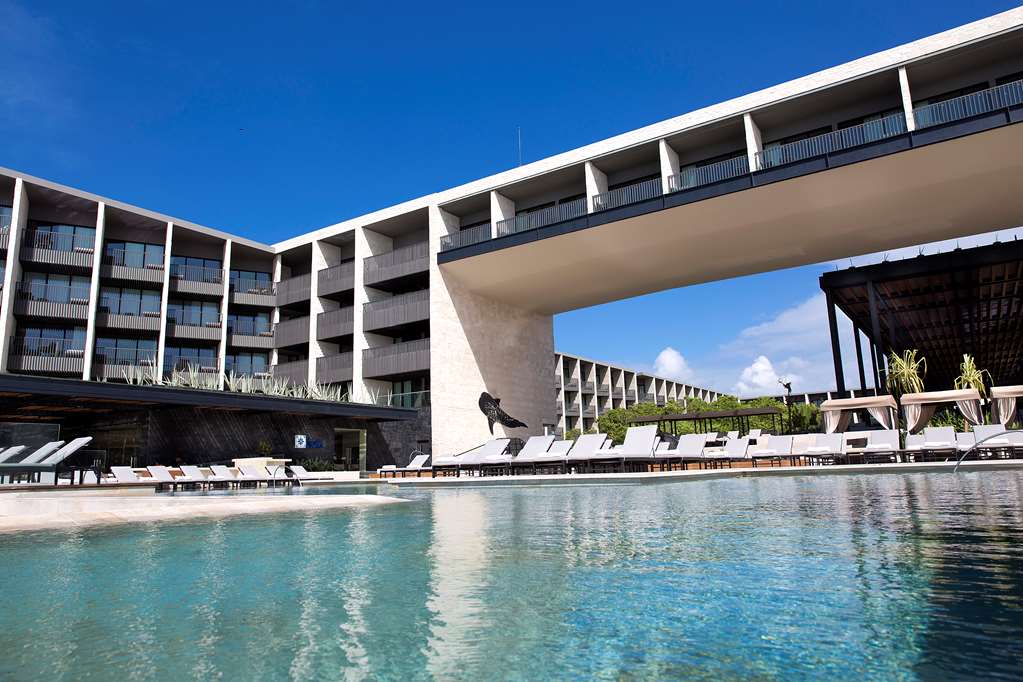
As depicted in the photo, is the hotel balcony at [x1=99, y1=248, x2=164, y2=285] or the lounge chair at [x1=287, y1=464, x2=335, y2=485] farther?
the hotel balcony at [x1=99, y1=248, x2=164, y2=285]

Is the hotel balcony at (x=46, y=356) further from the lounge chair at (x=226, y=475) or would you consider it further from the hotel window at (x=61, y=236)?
the lounge chair at (x=226, y=475)

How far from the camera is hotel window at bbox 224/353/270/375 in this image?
33.5m

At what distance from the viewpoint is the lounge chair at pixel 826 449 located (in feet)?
53.3

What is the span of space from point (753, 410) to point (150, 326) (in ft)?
87.0

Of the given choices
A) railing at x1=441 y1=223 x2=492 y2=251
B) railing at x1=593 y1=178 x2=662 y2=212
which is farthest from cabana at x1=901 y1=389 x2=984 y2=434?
railing at x1=441 y1=223 x2=492 y2=251

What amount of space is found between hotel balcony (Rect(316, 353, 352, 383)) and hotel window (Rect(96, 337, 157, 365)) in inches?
287

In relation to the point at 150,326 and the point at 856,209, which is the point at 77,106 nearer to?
the point at 150,326

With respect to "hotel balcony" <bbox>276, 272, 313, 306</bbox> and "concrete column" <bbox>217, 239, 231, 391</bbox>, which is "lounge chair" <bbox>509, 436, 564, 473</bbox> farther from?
"concrete column" <bbox>217, 239, 231, 391</bbox>

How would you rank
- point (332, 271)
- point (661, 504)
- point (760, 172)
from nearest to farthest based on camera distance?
point (661, 504) → point (760, 172) → point (332, 271)

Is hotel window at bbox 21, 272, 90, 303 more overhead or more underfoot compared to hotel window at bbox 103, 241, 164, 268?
more underfoot

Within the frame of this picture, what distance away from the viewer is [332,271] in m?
32.7

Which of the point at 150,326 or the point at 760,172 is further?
the point at 150,326

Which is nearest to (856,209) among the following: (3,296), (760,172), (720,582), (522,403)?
(760,172)

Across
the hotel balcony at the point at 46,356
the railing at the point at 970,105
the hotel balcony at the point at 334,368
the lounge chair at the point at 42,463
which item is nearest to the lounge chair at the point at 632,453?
the lounge chair at the point at 42,463
